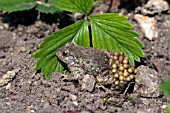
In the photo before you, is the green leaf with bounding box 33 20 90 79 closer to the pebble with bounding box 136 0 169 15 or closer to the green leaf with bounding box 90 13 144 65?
the green leaf with bounding box 90 13 144 65

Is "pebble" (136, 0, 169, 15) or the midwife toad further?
"pebble" (136, 0, 169, 15)

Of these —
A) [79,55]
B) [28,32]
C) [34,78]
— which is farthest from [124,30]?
[28,32]

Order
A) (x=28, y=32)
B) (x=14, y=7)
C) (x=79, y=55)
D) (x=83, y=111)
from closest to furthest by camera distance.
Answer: (x=83, y=111) → (x=79, y=55) → (x=14, y=7) → (x=28, y=32)

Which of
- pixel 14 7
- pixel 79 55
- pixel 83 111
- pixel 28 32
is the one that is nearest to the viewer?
pixel 83 111

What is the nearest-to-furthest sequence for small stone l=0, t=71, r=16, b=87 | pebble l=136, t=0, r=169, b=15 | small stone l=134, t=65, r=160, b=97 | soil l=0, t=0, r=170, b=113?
1. soil l=0, t=0, r=170, b=113
2. small stone l=134, t=65, r=160, b=97
3. small stone l=0, t=71, r=16, b=87
4. pebble l=136, t=0, r=169, b=15

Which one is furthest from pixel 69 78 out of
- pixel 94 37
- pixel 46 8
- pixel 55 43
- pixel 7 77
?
pixel 46 8

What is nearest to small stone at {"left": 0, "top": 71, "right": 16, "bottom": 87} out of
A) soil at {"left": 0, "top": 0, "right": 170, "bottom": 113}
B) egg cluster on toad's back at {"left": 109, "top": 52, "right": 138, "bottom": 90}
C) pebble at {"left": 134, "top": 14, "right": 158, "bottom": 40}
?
soil at {"left": 0, "top": 0, "right": 170, "bottom": 113}

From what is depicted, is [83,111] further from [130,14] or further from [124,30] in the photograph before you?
[130,14]
